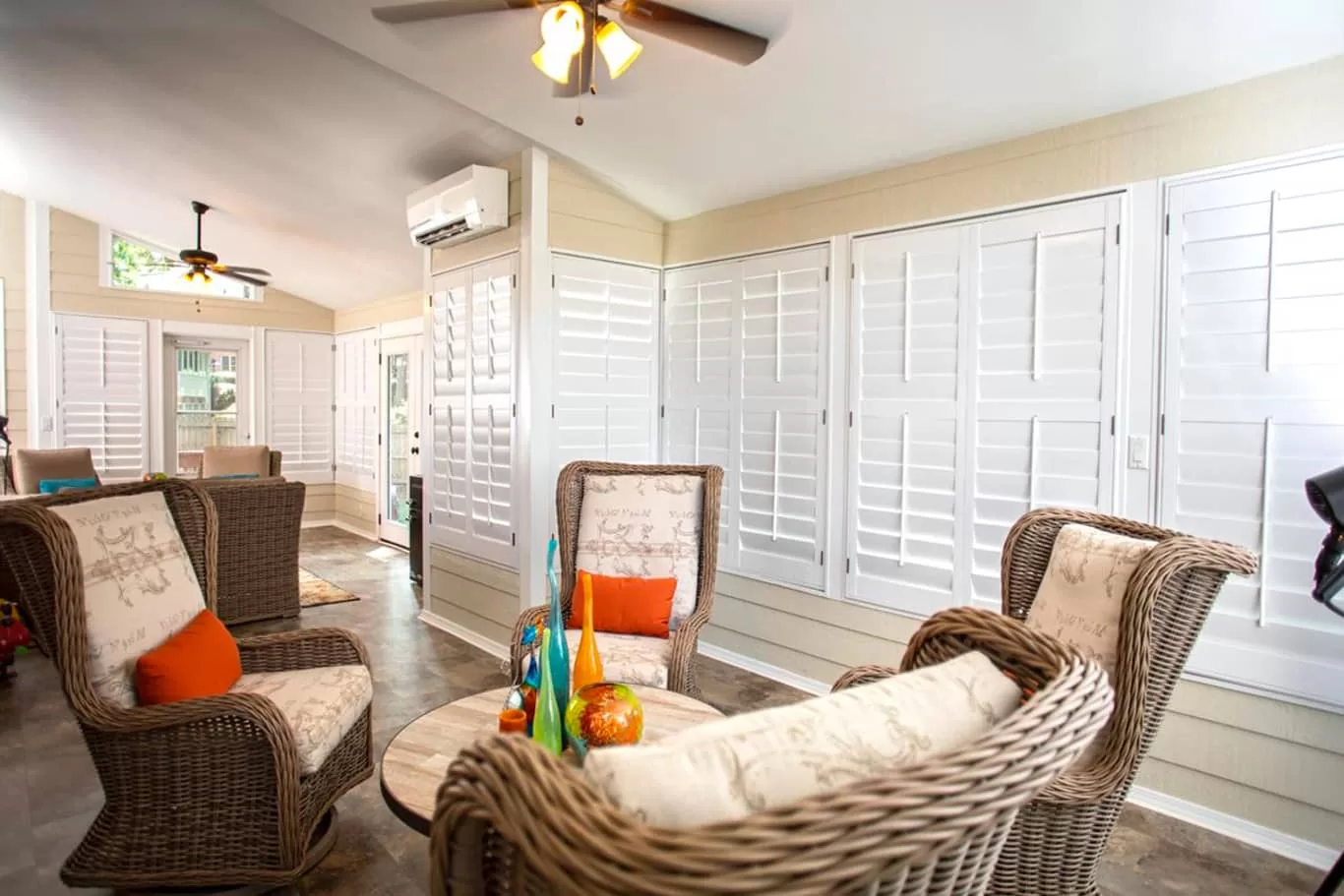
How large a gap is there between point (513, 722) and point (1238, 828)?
243 centimetres

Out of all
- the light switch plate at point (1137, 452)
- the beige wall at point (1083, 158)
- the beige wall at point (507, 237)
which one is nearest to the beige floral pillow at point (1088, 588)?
the light switch plate at point (1137, 452)

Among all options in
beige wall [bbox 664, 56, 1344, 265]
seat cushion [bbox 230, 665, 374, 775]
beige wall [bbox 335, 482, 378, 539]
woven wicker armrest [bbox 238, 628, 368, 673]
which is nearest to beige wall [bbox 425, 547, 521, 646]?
woven wicker armrest [bbox 238, 628, 368, 673]

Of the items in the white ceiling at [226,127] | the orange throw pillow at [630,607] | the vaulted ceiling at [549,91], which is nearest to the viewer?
the vaulted ceiling at [549,91]

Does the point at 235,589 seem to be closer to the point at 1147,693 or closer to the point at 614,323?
the point at 614,323

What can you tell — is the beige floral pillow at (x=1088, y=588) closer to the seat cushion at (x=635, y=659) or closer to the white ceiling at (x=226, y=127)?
the seat cushion at (x=635, y=659)

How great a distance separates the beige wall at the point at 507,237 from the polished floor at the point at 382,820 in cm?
231

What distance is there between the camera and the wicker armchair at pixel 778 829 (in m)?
0.54

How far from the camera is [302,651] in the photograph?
2375 millimetres

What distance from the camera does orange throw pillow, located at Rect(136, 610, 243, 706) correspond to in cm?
187

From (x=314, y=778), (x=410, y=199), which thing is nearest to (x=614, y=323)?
(x=410, y=199)

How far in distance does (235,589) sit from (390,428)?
3.11m

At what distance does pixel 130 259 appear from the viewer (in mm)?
7199

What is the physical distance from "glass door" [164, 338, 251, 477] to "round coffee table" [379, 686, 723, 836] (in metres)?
7.09

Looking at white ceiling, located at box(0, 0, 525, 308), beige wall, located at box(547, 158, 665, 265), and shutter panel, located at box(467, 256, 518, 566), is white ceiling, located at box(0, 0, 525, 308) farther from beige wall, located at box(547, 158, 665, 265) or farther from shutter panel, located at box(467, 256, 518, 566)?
shutter panel, located at box(467, 256, 518, 566)
